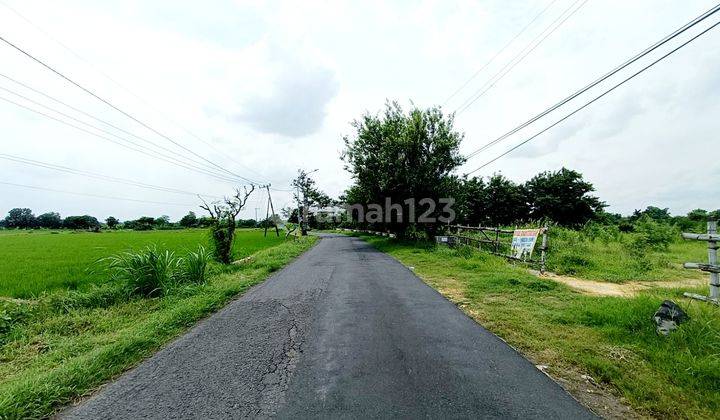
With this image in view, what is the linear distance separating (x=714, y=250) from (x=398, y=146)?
15997 millimetres

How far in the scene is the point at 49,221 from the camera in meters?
81.9

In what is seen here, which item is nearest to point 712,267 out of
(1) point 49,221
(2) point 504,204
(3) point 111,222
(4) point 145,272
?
(4) point 145,272

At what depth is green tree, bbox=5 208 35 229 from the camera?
271 feet

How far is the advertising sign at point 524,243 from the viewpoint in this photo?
999 centimetres

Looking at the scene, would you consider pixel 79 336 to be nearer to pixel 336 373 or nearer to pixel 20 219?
pixel 336 373

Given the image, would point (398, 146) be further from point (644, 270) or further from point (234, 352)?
point (234, 352)

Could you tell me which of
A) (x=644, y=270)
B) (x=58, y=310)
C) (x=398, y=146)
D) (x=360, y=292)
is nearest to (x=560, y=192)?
(x=398, y=146)

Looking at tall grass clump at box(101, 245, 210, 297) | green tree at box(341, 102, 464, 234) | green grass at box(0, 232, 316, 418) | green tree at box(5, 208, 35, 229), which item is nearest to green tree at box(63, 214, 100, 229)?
green tree at box(5, 208, 35, 229)

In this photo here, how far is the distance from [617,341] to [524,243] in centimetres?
685

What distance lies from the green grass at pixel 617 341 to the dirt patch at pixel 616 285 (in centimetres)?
50

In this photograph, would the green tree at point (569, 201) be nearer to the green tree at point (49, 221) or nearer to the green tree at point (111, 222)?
the green tree at point (111, 222)

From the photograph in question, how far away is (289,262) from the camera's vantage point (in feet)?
43.5

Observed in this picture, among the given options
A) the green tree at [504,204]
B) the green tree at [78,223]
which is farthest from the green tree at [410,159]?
the green tree at [78,223]


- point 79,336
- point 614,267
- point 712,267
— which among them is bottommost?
point 79,336
